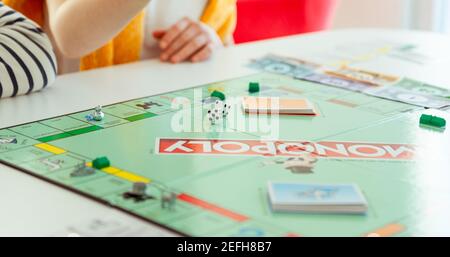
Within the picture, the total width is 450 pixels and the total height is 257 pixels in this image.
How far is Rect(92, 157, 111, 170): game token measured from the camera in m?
0.71

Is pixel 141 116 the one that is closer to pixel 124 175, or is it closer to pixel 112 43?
pixel 124 175

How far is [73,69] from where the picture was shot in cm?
140

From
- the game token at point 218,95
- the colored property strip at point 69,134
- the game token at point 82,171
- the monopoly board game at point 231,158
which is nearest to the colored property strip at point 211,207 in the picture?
the monopoly board game at point 231,158

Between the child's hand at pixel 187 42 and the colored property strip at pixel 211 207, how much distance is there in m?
0.62

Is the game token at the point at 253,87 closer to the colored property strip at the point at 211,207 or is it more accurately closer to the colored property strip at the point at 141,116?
the colored property strip at the point at 141,116

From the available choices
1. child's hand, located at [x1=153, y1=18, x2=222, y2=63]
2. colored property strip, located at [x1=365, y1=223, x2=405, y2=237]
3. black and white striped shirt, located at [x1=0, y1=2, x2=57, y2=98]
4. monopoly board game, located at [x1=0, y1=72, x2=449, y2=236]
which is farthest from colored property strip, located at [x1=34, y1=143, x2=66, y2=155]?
child's hand, located at [x1=153, y1=18, x2=222, y2=63]

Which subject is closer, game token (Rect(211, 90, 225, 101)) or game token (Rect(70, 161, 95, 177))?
game token (Rect(70, 161, 95, 177))

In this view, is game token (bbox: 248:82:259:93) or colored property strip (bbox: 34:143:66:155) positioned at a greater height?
game token (bbox: 248:82:259:93)

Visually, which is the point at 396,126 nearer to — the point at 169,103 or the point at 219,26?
the point at 169,103

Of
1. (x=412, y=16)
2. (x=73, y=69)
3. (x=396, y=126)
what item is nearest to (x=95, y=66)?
(x=73, y=69)

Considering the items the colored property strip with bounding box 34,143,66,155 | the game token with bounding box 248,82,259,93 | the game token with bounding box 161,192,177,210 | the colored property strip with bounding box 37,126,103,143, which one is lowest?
the game token with bounding box 161,192,177,210

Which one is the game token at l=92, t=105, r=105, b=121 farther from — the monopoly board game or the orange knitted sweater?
the orange knitted sweater

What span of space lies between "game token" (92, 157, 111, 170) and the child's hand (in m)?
0.55
